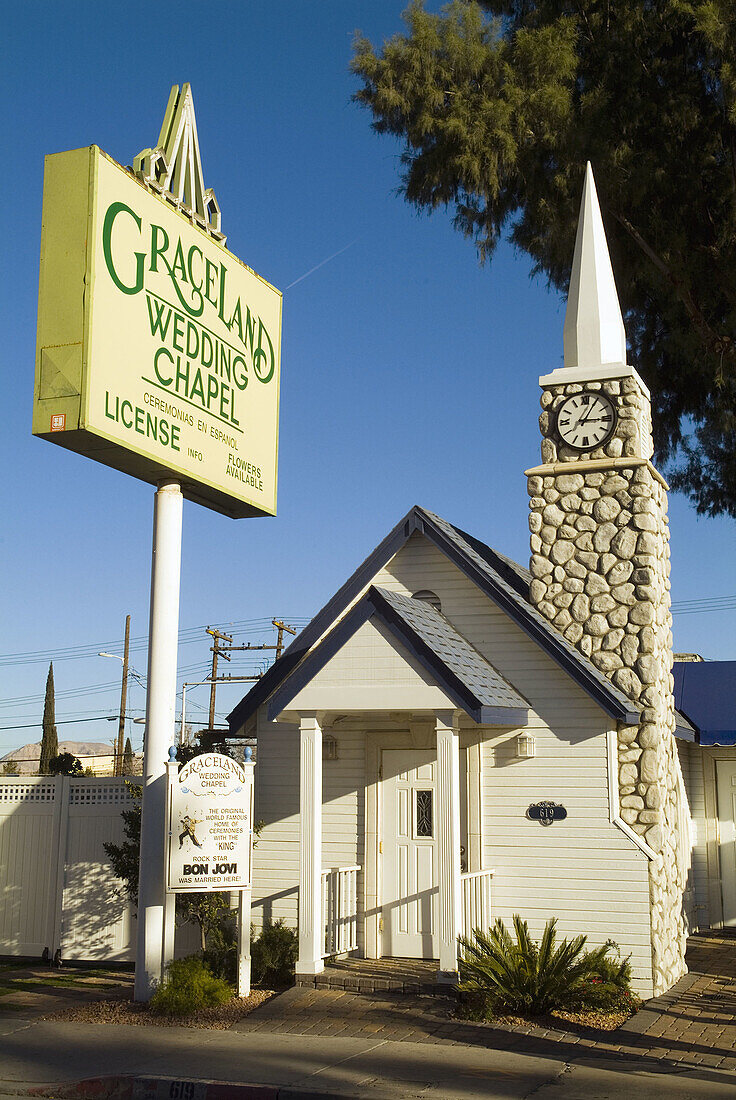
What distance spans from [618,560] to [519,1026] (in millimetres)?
5019

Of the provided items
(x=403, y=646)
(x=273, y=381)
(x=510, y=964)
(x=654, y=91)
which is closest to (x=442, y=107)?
(x=654, y=91)

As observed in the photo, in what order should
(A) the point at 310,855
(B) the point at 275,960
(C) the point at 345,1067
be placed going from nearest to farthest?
(C) the point at 345,1067, (A) the point at 310,855, (B) the point at 275,960

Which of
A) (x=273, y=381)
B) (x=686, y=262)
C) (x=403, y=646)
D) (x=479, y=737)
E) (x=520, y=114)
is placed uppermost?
(x=520, y=114)

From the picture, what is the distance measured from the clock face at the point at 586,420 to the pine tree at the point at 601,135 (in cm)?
508

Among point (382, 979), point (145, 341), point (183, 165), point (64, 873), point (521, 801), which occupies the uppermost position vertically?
point (183, 165)

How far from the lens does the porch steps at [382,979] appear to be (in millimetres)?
10461

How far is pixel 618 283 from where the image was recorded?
1808 cm

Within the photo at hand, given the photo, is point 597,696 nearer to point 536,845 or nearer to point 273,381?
point 536,845

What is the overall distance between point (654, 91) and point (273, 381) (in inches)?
340

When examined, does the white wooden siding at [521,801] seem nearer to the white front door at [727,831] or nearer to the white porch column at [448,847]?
the white porch column at [448,847]

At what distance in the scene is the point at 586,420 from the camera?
1251 centimetres

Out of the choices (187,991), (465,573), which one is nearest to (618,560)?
(465,573)

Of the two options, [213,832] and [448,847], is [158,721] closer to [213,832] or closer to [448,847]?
[213,832]

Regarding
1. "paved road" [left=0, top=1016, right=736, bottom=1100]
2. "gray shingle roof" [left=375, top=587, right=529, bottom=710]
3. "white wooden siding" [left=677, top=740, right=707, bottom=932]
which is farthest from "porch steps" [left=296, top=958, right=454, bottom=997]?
"white wooden siding" [left=677, top=740, right=707, bottom=932]
